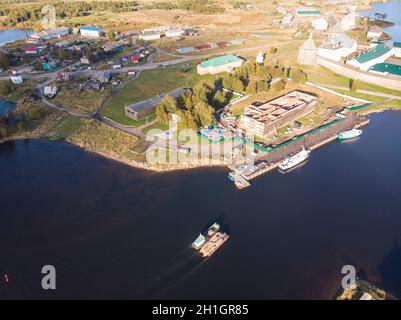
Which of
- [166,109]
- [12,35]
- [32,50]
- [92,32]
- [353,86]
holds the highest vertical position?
[92,32]

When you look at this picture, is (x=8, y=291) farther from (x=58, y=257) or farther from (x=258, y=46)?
(x=258, y=46)

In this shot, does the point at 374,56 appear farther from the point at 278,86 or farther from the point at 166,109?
the point at 166,109

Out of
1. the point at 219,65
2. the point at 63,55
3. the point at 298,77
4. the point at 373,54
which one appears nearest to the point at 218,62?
the point at 219,65

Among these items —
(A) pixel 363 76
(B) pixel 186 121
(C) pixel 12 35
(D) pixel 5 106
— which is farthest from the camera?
(C) pixel 12 35

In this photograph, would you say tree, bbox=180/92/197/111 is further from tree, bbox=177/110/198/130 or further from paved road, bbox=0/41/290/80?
paved road, bbox=0/41/290/80

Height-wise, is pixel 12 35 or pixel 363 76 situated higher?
pixel 12 35

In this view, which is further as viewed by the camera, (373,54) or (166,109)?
(373,54)

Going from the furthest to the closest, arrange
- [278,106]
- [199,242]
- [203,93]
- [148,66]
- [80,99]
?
[148,66], [80,99], [278,106], [203,93], [199,242]
